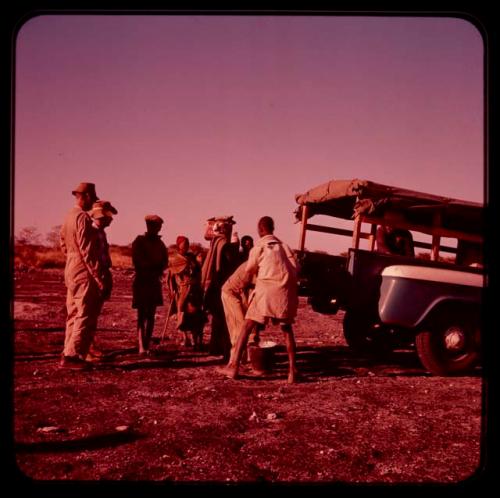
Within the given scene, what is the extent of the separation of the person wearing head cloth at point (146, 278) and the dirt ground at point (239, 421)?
43cm

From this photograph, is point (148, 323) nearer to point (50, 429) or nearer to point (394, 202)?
point (50, 429)

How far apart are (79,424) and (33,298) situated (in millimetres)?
12346

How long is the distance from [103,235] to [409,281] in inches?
159

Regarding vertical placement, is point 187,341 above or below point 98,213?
below

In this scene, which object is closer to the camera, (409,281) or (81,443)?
(81,443)

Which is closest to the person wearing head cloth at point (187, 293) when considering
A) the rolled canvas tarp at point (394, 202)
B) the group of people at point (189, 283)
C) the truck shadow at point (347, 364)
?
the group of people at point (189, 283)

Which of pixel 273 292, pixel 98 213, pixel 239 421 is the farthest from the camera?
pixel 98 213

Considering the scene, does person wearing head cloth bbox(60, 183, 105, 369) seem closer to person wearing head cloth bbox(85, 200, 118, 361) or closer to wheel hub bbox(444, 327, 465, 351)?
person wearing head cloth bbox(85, 200, 118, 361)

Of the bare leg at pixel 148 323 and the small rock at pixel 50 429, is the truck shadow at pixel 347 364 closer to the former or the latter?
the bare leg at pixel 148 323

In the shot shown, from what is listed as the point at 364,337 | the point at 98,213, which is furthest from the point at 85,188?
the point at 364,337

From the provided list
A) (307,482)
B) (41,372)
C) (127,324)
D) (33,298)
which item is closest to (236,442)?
(307,482)

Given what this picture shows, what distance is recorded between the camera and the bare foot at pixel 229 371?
6488 mm

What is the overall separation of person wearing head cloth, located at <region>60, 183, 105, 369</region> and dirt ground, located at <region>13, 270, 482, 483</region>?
0.34 meters

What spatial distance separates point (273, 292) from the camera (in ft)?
20.6
